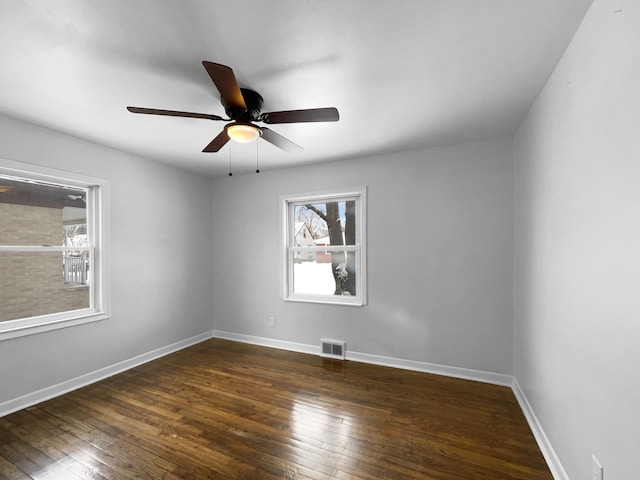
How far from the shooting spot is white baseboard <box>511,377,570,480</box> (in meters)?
1.65

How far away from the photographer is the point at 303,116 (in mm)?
1849

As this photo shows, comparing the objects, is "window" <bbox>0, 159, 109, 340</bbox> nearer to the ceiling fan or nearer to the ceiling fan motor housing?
the ceiling fan

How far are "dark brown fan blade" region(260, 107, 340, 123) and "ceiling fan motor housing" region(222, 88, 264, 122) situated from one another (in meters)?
0.14

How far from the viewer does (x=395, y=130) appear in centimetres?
271

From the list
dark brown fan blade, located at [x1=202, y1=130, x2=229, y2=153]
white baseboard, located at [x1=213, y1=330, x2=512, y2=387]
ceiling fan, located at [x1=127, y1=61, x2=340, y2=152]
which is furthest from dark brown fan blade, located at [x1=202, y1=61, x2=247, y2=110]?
white baseboard, located at [x1=213, y1=330, x2=512, y2=387]

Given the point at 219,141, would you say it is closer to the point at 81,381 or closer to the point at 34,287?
the point at 34,287

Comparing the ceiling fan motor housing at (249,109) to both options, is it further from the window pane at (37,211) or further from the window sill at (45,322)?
the window sill at (45,322)

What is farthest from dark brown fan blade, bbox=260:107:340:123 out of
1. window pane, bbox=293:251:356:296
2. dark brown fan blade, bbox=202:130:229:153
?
window pane, bbox=293:251:356:296

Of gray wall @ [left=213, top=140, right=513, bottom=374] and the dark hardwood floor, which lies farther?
gray wall @ [left=213, top=140, right=513, bottom=374]

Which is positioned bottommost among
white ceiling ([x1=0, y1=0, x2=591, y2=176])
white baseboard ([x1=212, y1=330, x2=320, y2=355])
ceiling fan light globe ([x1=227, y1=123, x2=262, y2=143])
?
white baseboard ([x1=212, y1=330, x2=320, y2=355])

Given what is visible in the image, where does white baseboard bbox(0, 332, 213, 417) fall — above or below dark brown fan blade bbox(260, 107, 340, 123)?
below

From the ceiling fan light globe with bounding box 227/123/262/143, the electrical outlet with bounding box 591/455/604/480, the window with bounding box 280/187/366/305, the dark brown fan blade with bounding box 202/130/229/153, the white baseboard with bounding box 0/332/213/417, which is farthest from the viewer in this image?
the window with bounding box 280/187/366/305

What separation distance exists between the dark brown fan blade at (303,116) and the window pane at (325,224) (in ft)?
6.23

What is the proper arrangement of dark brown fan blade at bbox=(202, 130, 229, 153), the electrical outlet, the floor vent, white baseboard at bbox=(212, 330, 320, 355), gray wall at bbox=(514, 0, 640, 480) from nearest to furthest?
gray wall at bbox=(514, 0, 640, 480)
the electrical outlet
dark brown fan blade at bbox=(202, 130, 229, 153)
the floor vent
white baseboard at bbox=(212, 330, 320, 355)
